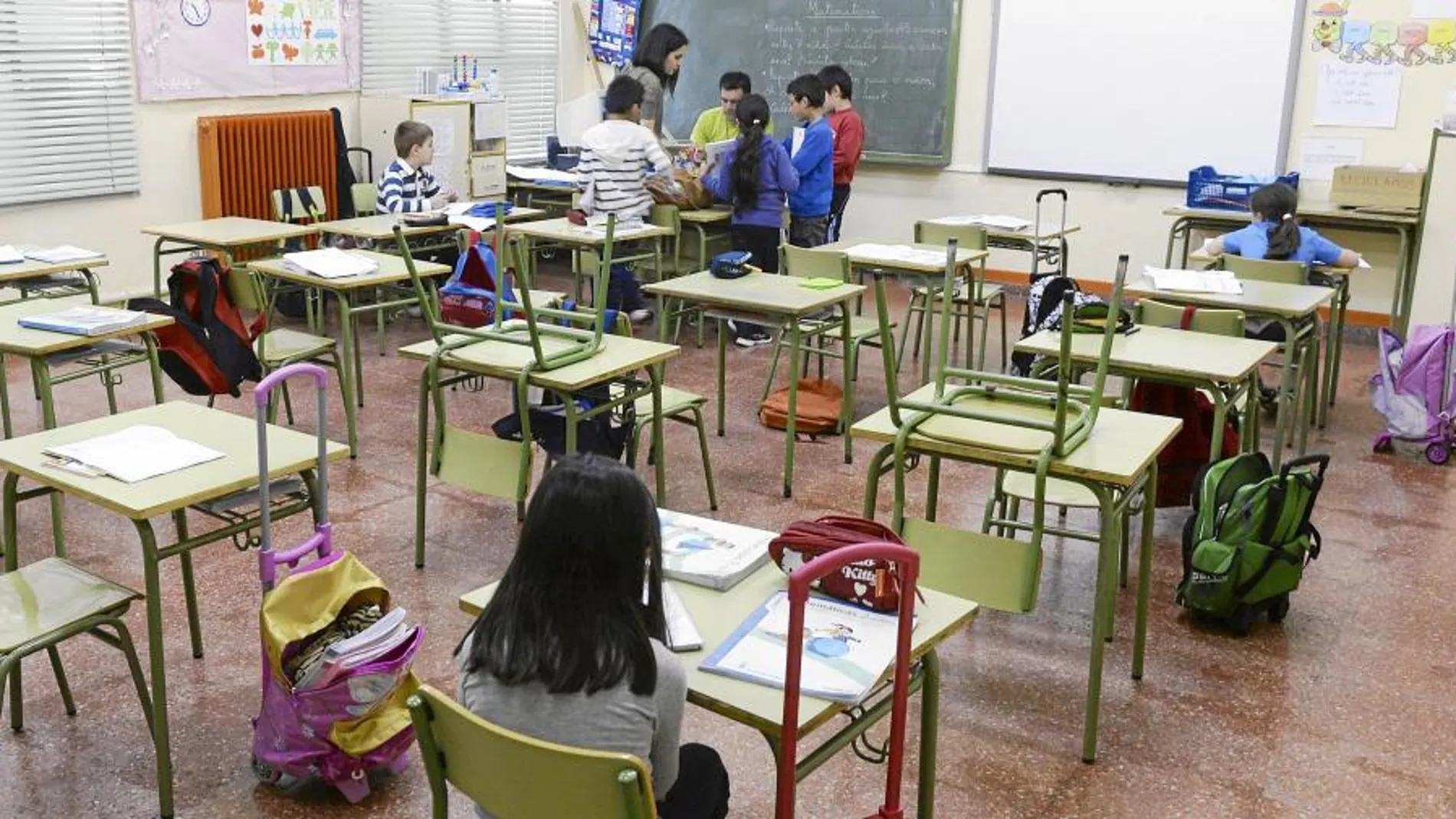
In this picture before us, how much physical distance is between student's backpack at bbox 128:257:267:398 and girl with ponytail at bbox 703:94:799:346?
9.32 ft

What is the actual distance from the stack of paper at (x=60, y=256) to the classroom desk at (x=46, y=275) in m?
0.01

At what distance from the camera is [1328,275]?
5602mm

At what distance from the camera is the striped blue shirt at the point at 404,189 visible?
6676 mm

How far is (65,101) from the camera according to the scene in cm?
659

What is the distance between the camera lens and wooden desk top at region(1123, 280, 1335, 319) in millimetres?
4516

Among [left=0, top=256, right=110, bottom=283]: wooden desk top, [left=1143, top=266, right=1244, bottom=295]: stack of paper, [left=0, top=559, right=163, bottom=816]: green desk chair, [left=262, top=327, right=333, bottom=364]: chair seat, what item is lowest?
[left=0, top=559, right=163, bottom=816]: green desk chair

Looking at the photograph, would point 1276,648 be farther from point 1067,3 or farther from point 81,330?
point 1067,3

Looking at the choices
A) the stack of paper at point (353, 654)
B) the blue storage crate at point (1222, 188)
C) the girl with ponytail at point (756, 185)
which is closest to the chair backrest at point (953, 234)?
the girl with ponytail at point (756, 185)

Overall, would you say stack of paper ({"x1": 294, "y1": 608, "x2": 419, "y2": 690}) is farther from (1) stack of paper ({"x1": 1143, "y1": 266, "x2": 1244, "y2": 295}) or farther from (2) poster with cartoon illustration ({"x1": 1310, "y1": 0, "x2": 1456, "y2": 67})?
(2) poster with cartoon illustration ({"x1": 1310, "y1": 0, "x2": 1456, "y2": 67})

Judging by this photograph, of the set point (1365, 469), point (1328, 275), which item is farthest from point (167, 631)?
point (1328, 275)

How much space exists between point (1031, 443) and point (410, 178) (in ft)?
15.1

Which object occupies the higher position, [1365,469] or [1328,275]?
[1328,275]

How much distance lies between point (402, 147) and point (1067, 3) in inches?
155

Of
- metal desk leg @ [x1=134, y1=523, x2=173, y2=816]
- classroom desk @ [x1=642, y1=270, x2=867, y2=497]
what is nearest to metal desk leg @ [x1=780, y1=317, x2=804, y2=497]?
classroom desk @ [x1=642, y1=270, x2=867, y2=497]
